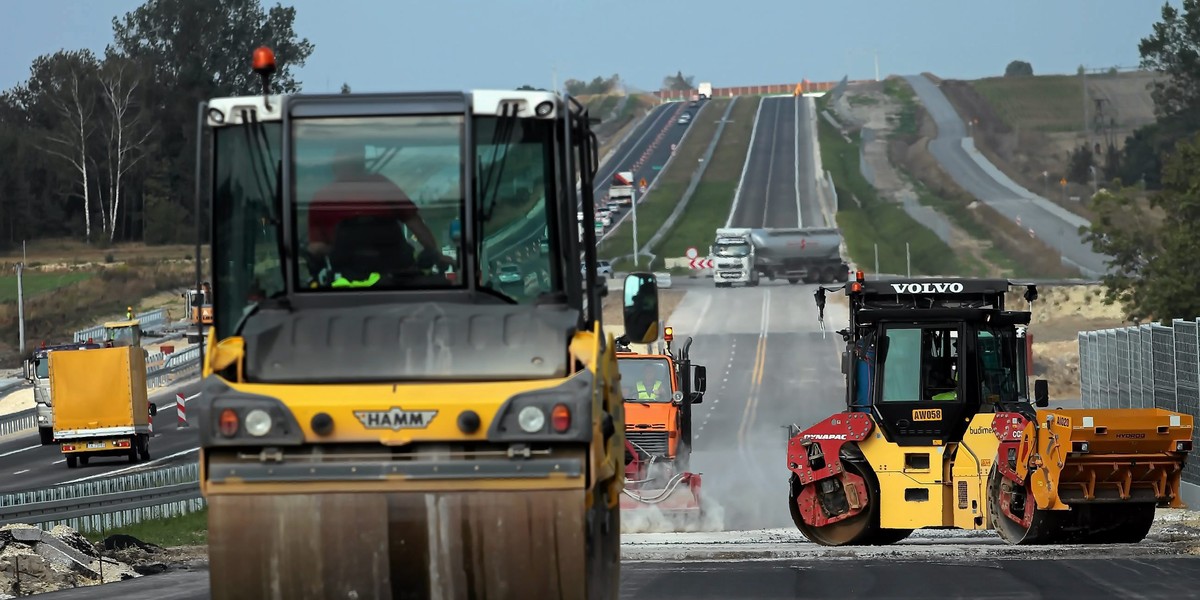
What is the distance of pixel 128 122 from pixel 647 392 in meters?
96.1

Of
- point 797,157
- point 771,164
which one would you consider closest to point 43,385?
point 771,164

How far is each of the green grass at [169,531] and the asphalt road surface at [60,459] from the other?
384 inches

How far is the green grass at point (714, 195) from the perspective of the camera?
102m

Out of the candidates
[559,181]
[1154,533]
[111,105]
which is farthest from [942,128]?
[559,181]

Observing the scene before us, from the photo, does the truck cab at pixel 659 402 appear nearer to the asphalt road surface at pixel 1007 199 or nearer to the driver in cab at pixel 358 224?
the driver in cab at pixel 358 224

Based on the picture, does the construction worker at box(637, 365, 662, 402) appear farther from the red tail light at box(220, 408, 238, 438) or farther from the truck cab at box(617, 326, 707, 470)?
the red tail light at box(220, 408, 238, 438)

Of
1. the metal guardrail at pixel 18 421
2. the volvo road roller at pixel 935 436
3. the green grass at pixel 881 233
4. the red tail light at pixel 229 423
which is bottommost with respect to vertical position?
the metal guardrail at pixel 18 421

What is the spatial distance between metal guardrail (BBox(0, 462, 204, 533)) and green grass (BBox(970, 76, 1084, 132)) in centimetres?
12234

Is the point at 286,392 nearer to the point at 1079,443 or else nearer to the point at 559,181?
the point at 559,181

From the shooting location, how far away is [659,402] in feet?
84.1

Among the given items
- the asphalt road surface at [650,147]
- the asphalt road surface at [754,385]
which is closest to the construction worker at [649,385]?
the asphalt road surface at [754,385]

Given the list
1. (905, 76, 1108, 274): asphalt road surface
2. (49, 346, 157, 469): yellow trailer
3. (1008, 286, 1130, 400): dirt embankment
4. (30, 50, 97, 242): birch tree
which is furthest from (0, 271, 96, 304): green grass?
(905, 76, 1108, 274): asphalt road surface

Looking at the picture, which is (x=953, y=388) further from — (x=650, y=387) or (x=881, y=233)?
(x=881, y=233)

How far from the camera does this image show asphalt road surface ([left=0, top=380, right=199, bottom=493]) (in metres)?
41.6
